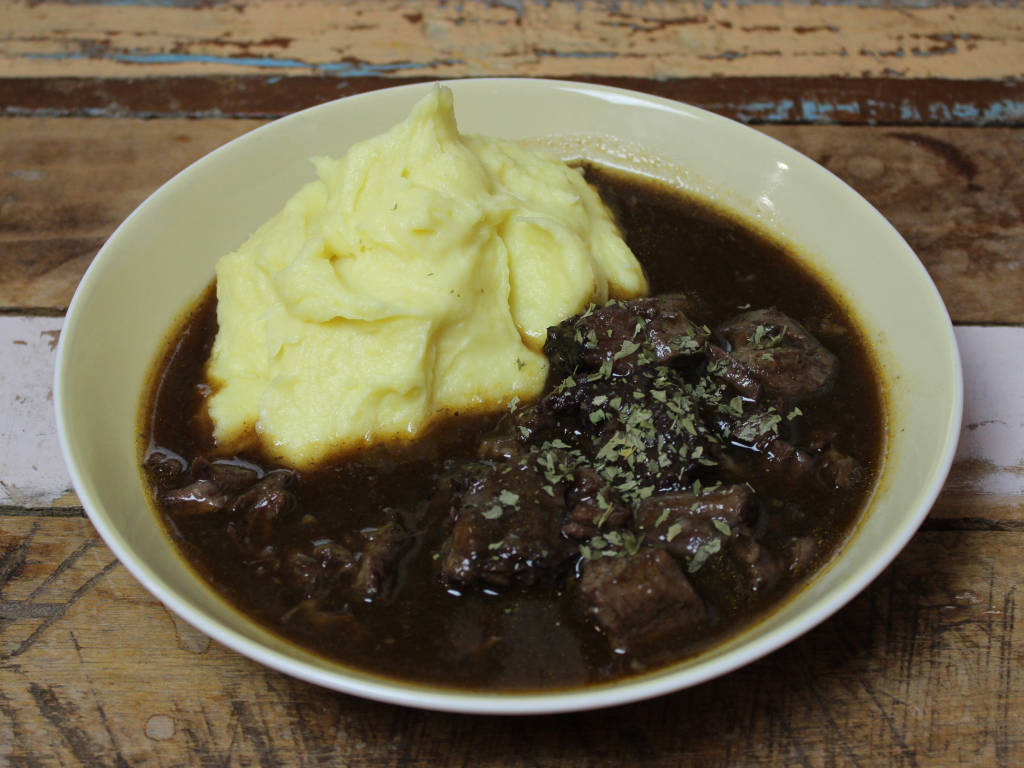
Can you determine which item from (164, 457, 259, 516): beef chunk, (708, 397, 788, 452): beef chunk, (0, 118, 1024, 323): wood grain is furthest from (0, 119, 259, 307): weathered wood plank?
(708, 397, 788, 452): beef chunk

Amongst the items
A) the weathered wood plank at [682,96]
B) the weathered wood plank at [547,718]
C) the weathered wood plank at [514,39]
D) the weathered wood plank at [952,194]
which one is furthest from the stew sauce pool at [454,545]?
the weathered wood plank at [514,39]

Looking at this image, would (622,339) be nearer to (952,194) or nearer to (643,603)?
(643,603)

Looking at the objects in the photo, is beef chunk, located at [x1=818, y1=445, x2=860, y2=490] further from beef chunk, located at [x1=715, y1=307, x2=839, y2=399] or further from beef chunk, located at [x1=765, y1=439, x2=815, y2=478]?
beef chunk, located at [x1=715, y1=307, x2=839, y2=399]

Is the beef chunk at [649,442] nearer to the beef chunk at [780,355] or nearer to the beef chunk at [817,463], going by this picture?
the beef chunk at [817,463]

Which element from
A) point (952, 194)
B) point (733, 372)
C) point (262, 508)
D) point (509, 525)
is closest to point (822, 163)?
point (952, 194)

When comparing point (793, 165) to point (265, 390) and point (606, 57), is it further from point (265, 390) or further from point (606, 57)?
point (265, 390)

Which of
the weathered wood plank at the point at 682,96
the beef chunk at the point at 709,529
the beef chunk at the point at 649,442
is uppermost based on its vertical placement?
the weathered wood plank at the point at 682,96
